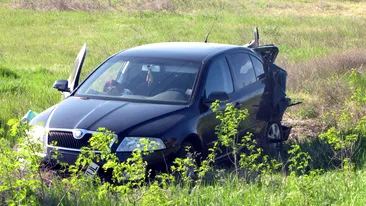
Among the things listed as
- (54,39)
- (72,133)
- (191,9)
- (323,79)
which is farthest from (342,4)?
(72,133)

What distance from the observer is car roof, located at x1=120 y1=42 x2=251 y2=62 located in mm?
8992

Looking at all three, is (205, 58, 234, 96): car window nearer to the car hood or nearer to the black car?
the black car

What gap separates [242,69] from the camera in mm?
9484

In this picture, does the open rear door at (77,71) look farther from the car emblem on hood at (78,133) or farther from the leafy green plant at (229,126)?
the leafy green plant at (229,126)

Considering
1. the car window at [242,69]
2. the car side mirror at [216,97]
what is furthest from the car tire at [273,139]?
the car side mirror at [216,97]

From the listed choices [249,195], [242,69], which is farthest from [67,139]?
[242,69]

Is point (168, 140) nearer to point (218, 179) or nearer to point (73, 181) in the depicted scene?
point (218, 179)

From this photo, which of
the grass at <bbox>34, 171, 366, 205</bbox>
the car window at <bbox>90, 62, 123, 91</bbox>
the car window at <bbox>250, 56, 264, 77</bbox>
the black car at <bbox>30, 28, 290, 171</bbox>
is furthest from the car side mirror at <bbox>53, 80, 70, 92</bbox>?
the grass at <bbox>34, 171, 366, 205</bbox>

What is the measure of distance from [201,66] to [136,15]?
25.3m

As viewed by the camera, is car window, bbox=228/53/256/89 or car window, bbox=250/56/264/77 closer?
car window, bbox=228/53/256/89

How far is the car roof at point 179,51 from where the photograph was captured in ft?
29.5

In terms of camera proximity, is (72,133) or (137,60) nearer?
(72,133)

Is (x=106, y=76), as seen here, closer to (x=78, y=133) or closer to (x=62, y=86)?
(x=62, y=86)

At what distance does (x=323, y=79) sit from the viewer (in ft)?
47.6
